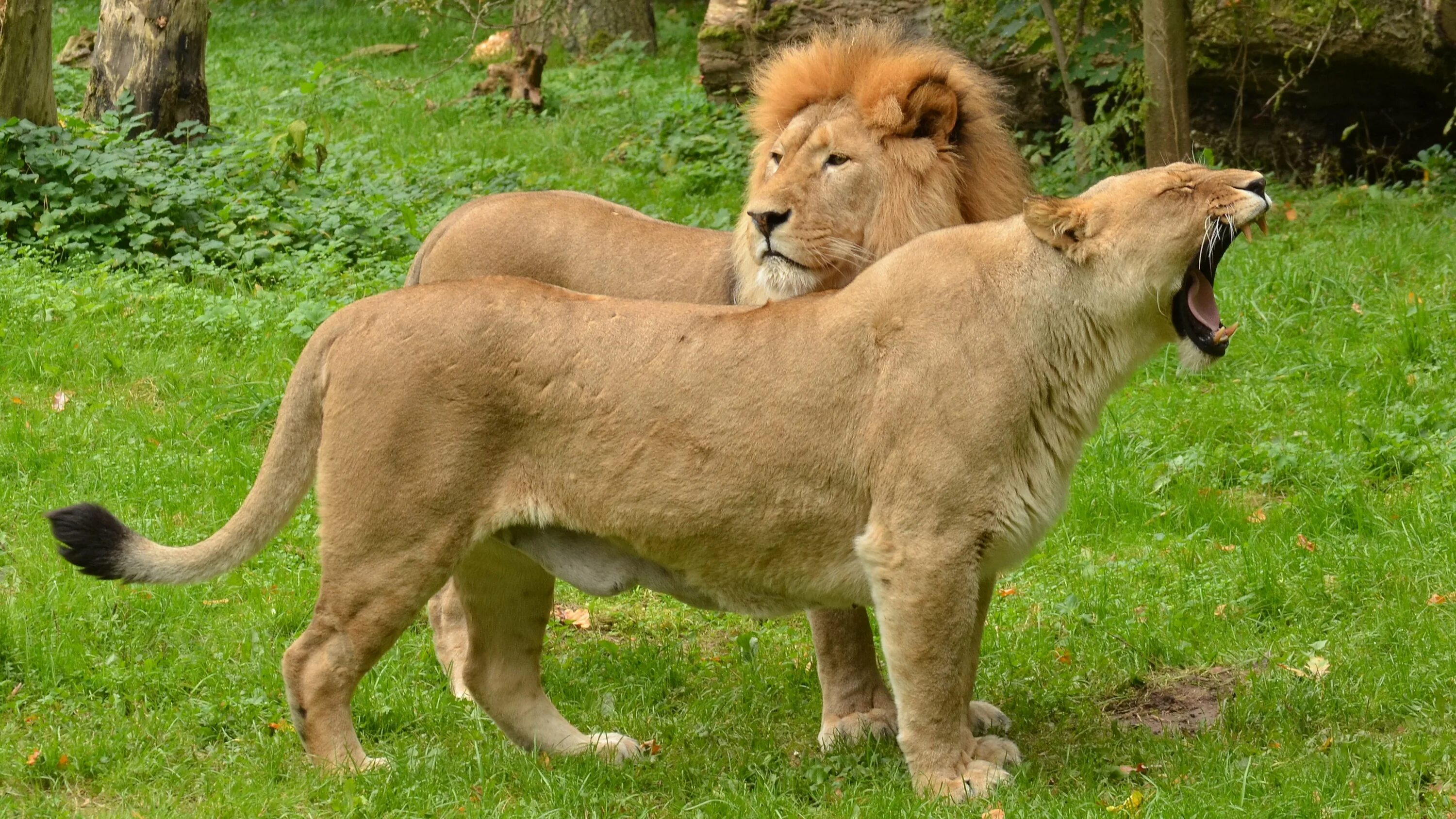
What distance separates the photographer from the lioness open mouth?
416 cm

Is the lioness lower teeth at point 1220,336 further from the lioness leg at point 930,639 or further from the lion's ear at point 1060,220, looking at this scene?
the lioness leg at point 930,639

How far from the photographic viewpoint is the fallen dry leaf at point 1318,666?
17.0 feet

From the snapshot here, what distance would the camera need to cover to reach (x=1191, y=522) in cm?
666

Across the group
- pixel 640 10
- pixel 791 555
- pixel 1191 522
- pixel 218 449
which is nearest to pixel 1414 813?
pixel 791 555

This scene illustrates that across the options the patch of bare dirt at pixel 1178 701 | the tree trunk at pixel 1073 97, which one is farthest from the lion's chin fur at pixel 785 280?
the tree trunk at pixel 1073 97

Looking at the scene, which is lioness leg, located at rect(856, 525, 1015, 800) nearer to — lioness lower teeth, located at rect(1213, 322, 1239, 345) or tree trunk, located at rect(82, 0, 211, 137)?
lioness lower teeth, located at rect(1213, 322, 1239, 345)

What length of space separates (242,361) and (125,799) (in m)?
4.25

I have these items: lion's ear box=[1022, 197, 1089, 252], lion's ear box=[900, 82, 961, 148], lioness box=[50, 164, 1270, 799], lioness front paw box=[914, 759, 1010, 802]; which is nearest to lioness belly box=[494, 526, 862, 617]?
lioness box=[50, 164, 1270, 799]

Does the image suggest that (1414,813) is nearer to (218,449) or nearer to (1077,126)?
(218,449)

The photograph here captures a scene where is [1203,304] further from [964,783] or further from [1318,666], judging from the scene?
[1318,666]

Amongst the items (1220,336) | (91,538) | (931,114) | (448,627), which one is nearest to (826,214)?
(931,114)

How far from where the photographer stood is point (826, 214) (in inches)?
205

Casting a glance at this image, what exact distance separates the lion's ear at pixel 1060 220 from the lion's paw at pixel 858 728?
1.68 meters

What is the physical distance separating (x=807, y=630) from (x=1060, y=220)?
2.54 meters
